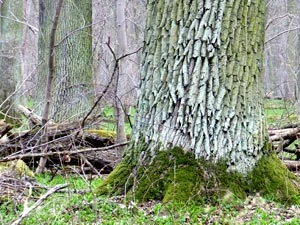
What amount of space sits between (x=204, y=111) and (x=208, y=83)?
0.25 m

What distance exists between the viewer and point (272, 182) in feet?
15.5

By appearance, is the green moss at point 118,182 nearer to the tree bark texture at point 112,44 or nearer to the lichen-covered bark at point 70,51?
the tree bark texture at point 112,44

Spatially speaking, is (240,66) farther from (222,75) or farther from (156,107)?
(156,107)

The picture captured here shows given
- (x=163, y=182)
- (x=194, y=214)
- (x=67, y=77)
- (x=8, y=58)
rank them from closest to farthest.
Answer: (x=194, y=214), (x=163, y=182), (x=67, y=77), (x=8, y=58)

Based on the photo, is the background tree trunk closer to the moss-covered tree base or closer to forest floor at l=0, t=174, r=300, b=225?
the moss-covered tree base

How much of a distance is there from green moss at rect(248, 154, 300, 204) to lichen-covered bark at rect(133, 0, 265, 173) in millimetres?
94

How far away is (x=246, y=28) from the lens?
4797 millimetres

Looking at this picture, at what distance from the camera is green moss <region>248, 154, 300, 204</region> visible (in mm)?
4668

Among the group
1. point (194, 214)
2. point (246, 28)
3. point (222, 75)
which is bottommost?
point (194, 214)

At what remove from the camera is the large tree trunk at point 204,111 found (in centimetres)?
463

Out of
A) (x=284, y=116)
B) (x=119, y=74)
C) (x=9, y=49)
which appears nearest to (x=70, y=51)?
(x=9, y=49)

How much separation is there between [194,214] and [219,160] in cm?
60

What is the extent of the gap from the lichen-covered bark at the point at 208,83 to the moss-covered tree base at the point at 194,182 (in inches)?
3.8

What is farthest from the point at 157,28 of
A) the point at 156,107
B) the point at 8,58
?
the point at 8,58
